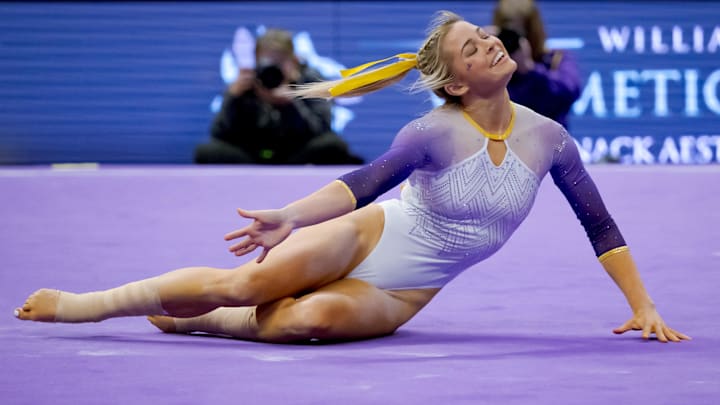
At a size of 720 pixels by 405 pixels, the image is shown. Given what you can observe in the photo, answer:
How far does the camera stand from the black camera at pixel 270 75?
7.96 m

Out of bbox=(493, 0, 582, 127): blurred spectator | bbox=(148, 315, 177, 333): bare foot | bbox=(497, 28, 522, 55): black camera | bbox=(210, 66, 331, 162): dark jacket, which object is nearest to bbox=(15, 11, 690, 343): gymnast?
bbox=(148, 315, 177, 333): bare foot

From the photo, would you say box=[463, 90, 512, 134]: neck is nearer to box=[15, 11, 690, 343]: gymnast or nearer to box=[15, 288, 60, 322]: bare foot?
box=[15, 11, 690, 343]: gymnast

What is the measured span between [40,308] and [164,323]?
344mm

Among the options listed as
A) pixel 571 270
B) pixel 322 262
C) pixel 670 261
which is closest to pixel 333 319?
pixel 322 262

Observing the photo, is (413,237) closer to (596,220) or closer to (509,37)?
(596,220)

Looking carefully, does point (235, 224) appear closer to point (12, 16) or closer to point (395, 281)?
point (395, 281)

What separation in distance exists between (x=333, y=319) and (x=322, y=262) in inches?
6.3

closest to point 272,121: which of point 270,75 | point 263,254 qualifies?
point 270,75

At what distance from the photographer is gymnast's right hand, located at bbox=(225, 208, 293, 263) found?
2977mm

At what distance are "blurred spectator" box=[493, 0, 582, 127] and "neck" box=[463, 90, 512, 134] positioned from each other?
351cm

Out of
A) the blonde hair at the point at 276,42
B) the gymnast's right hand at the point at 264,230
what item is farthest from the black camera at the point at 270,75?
the gymnast's right hand at the point at 264,230

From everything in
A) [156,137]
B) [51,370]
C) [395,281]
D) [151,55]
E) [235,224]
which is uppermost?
[151,55]

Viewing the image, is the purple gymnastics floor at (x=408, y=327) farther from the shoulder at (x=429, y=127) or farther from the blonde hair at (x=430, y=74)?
the blonde hair at (x=430, y=74)

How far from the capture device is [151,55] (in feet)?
29.2
